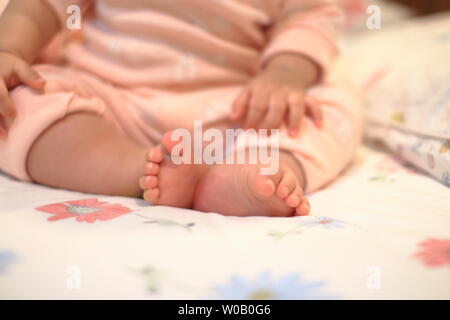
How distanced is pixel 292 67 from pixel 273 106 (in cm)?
12

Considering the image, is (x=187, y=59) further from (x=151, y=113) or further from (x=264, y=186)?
(x=264, y=186)

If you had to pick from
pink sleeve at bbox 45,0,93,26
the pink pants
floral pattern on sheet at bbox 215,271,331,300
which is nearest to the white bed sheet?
floral pattern on sheet at bbox 215,271,331,300

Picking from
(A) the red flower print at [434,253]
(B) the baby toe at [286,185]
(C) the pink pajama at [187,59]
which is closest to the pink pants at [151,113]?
(C) the pink pajama at [187,59]

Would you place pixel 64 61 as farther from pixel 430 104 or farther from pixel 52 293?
pixel 430 104

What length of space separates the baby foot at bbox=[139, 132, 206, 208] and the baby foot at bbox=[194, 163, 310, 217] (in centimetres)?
3

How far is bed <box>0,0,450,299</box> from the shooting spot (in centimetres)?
40

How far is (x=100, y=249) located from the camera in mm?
436

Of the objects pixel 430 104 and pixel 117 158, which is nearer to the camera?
pixel 117 158
